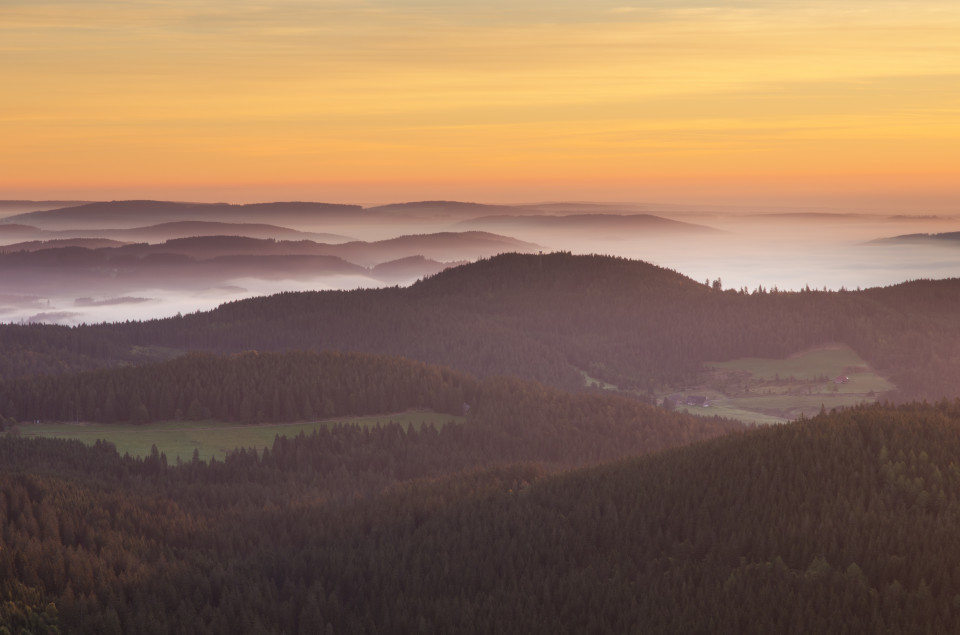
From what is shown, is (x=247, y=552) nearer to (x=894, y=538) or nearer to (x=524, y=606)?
(x=524, y=606)

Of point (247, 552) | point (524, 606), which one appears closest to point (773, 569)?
point (524, 606)

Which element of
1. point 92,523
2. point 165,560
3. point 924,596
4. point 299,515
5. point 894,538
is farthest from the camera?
point 299,515

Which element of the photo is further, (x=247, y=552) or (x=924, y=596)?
(x=247, y=552)

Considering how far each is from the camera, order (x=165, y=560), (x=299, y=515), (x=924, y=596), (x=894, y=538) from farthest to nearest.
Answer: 1. (x=299, y=515)
2. (x=165, y=560)
3. (x=894, y=538)
4. (x=924, y=596)

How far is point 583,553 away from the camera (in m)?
150

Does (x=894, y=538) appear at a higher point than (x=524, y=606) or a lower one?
higher

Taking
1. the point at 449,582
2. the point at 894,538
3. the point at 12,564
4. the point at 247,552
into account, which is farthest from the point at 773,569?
the point at 12,564

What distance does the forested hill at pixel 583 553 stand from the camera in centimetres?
12588

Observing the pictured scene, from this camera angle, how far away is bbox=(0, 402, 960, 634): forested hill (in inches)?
4956

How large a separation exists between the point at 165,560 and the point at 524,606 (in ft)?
172

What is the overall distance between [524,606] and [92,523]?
70.7 metres

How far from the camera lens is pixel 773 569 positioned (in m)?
132

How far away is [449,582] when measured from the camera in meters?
147

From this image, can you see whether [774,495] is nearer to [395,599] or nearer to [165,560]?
[395,599]
